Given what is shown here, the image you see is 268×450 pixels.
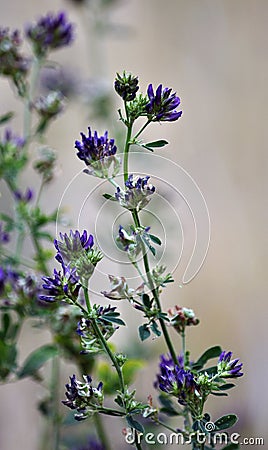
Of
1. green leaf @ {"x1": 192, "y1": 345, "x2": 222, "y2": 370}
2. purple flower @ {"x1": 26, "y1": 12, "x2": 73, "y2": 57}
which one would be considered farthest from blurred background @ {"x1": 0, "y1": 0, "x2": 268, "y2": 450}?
green leaf @ {"x1": 192, "y1": 345, "x2": 222, "y2": 370}

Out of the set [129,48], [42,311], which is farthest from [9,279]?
[129,48]

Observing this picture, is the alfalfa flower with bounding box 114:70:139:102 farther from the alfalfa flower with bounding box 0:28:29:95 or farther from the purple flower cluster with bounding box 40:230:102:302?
the alfalfa flower with bounding box 0:28:29:95

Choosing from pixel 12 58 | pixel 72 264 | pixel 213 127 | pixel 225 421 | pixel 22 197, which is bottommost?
pixel 225 421

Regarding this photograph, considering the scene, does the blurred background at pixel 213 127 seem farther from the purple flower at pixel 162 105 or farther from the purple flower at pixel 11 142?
the purple flower at pixel 162 105

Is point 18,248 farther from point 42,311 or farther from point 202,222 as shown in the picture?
point 202,222

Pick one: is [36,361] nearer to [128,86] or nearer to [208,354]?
[208,354]

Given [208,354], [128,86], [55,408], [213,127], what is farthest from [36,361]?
[213,127]
